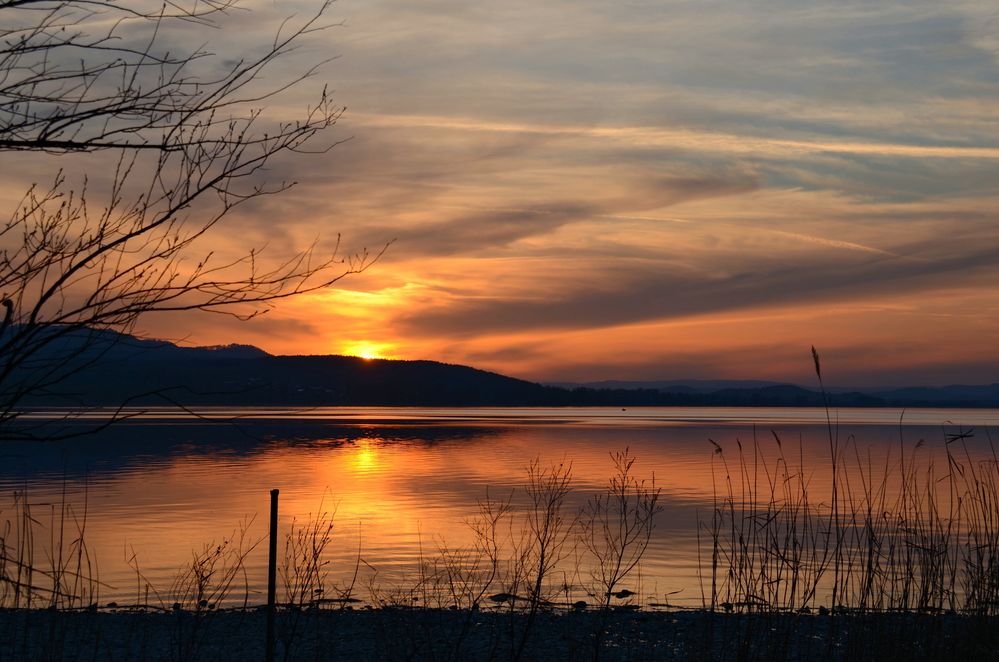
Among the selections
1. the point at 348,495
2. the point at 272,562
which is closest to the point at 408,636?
the point at 272,562

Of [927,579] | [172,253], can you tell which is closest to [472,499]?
[927,579]

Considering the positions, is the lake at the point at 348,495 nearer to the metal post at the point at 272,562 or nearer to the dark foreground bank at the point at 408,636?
the metal post at the point at 272,562

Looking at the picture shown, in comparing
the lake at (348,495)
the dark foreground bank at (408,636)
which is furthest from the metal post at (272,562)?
the dark foreground bank at (408,636)

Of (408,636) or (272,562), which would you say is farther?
(408,636)

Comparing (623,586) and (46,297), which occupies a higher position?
(46,297)

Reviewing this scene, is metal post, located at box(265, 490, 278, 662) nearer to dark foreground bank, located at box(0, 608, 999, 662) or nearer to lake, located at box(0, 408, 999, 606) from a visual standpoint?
lake, located at box(0, 408, 999, 606)

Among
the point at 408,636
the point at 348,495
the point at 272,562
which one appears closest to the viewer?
the point at 272,562

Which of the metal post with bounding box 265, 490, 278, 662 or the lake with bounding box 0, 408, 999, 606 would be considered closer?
the metal post with bounding box 265, 490, 278, 662

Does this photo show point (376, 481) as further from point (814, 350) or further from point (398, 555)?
point (814, 350)

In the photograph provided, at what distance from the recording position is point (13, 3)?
3.61 metres

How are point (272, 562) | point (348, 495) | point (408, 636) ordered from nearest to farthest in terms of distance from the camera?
point (272, 562), point (408, 636), point (348, 495)

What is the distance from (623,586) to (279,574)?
7.71 meters

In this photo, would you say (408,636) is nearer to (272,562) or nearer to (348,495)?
(272,562)

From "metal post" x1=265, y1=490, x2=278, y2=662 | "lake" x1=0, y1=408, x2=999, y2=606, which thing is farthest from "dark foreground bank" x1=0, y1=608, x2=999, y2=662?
"metal post" x1=265, y1=490, x2=278, y2=662
